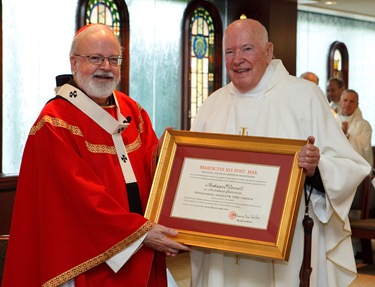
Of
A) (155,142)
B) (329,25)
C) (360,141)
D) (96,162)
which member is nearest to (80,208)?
(96,162)

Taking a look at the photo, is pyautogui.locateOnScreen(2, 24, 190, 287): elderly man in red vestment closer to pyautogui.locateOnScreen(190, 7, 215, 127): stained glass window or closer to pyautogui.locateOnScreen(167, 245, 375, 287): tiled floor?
pyautogui.locateOnScreen(167, 245, 375, 287): tiled floor

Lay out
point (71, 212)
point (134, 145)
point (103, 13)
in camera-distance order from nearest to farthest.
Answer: point (71, 212)
point (134, 145)
point (103, 13)

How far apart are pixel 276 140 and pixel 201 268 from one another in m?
0.94

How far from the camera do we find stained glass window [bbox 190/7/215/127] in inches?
450

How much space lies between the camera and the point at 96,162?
388 centimetres

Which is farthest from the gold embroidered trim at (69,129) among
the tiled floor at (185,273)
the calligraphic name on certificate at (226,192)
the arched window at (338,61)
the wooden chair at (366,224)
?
the arched window at (338,61)

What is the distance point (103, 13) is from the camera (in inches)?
392

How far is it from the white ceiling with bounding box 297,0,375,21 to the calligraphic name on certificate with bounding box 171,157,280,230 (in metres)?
9.36

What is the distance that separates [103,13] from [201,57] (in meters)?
2.09

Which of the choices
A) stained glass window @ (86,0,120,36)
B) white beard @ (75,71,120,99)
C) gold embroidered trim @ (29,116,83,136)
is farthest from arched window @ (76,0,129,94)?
gold embroidered trim @ (29,116,83,136)

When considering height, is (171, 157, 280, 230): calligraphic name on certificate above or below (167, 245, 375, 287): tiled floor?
above

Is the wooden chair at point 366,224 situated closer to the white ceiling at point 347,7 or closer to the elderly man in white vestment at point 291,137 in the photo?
the elderly man in white vestment at point 291,137

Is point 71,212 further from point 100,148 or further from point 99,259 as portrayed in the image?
point 100,148

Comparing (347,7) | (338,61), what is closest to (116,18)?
(347,7)
